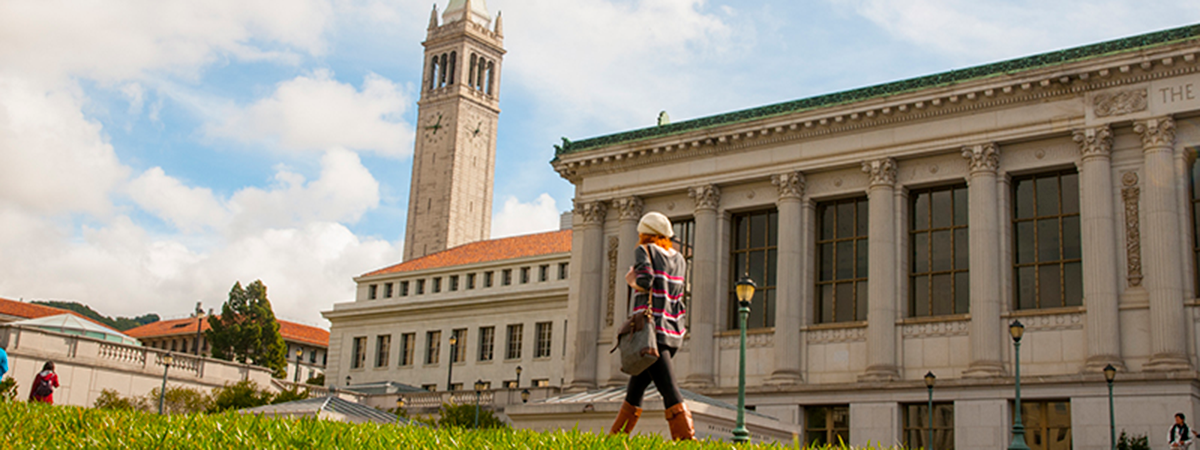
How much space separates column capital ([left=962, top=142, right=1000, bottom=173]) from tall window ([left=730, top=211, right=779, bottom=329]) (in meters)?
8.21

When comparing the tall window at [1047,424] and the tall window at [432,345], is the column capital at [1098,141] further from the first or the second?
the tall window at [432,345]

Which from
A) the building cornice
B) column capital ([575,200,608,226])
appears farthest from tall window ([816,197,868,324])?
column capital ([575,200,608,226])

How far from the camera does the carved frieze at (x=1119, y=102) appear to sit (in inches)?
1439

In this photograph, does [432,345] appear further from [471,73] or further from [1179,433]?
[471,73]

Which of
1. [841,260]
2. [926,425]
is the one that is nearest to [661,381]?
[926,425]

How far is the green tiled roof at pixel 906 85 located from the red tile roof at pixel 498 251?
91.6 feet

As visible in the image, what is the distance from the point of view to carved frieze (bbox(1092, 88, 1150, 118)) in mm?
36562

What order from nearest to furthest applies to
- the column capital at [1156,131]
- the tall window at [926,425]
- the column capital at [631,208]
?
the column capital at [1156,131], the tall window at [926,425], the column capital at [631,208]

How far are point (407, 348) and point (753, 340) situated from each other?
4018 cm

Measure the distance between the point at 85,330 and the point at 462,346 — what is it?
2352 centimetres

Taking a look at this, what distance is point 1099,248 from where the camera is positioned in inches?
1420

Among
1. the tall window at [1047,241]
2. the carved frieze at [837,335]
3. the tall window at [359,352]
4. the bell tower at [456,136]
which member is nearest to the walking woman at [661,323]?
the tall window at [1047,241]

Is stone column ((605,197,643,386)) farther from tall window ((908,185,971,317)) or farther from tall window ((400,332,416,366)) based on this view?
tall window ((400,332,416,366))

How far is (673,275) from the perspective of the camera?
36.6 ft
